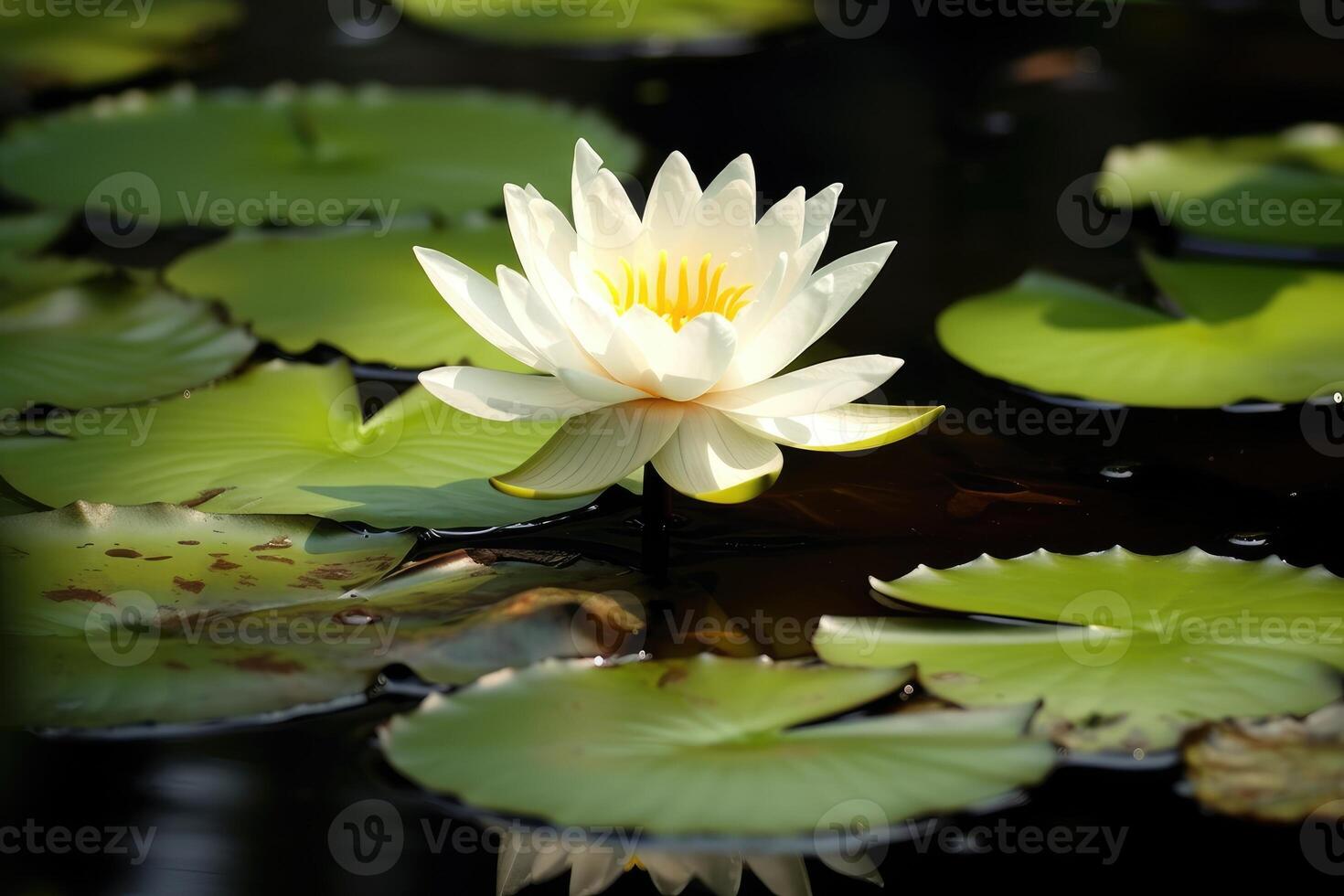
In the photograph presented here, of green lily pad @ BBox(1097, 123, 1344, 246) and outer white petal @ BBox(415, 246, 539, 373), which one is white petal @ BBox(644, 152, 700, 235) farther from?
green lily pad @ BBox(1097, 123, 1344, 246)

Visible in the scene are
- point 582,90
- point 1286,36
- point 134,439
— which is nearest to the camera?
point 134,439

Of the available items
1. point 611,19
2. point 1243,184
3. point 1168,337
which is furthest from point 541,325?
point 611,19

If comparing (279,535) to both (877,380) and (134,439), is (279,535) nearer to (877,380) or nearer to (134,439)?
(134,439)

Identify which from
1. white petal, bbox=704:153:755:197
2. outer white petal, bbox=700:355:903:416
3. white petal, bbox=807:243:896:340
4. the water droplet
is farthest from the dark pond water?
white petal, bbox=704:153:755:197

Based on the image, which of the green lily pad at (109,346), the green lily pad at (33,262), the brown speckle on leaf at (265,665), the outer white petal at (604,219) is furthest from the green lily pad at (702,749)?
the green lily pad at (33,262)

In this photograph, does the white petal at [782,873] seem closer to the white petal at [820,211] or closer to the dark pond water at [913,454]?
the dark pond water at [913,454]

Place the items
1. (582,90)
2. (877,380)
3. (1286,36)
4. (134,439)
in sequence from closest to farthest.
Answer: (877,380), (134,439), (582,90), (1286,36)

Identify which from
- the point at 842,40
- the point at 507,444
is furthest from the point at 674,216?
the point at 842,40

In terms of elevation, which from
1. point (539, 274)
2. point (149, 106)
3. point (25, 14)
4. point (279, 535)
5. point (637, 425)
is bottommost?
point (279, 535)
